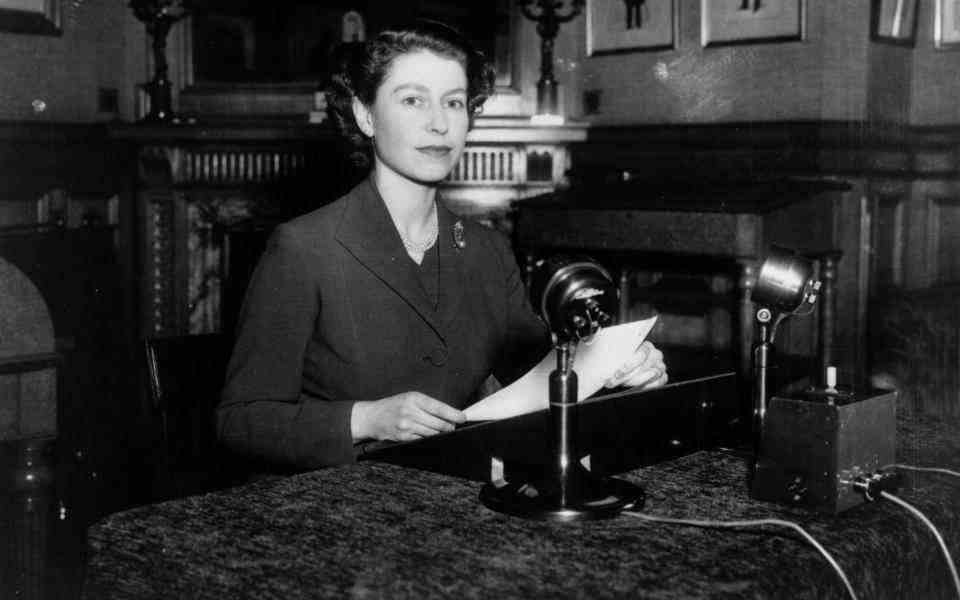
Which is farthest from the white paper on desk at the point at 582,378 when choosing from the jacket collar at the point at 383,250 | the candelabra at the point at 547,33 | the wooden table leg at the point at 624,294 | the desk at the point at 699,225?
the candelabra at the point at 547,33

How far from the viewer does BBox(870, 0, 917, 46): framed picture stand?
446 centimetres

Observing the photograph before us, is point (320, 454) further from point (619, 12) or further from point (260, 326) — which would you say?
point (619, 12)

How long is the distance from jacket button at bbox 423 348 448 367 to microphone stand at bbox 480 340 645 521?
76 centimetres

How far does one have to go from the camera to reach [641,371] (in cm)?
209

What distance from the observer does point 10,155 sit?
4.49 m

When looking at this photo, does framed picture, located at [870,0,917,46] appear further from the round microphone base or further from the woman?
the round microphone base

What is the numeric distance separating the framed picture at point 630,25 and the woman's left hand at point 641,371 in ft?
10.4

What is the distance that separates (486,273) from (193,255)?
107 inches

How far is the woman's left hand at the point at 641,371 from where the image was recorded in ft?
6.79

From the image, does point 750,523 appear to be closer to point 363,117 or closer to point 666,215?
point 363,117

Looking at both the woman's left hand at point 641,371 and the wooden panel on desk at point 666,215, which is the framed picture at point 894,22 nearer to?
the wooden panel on desk at point 666,215

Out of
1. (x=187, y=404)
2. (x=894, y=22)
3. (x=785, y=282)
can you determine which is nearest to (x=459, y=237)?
(x=187, y=404)

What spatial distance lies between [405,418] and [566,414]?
0.43 m

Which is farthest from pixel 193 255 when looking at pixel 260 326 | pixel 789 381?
pixel 260 326
